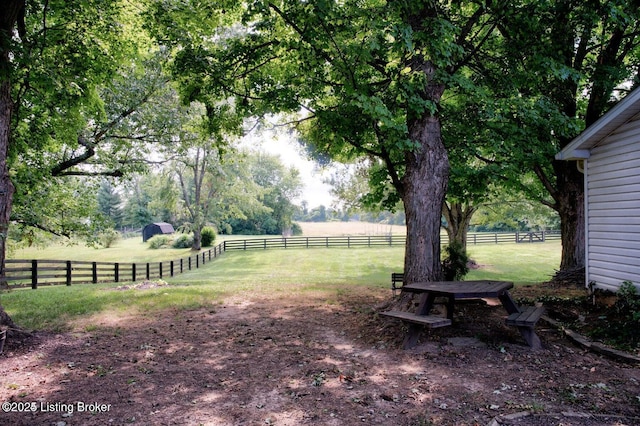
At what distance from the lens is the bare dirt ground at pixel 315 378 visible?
144 inches

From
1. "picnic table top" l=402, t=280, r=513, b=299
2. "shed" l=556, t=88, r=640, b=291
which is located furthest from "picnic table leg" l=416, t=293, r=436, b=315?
"shed" l=556, t=88, r=640, b=291

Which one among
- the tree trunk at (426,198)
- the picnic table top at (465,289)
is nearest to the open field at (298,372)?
the picnic table top at (465,289)

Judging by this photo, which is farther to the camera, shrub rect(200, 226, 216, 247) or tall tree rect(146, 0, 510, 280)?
shrub rect(200, 226, 216, 247)

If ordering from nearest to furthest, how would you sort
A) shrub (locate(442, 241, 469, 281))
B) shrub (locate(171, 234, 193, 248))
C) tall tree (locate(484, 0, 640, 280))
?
1. tall tree (locate(484, 0, 640, 280))
2. shrub (locate(442, 241, 469, 281))
3. shrub (locate(171, 234, 193, 248))

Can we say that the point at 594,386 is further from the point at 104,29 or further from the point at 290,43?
the point at 104,29

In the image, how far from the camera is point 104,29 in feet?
27.3

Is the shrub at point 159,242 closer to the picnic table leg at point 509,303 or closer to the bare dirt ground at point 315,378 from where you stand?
the bare dirt ground at point 315,378

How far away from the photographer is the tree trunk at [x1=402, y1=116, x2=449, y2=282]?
23.2 ft

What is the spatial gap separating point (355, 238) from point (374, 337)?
105 ft

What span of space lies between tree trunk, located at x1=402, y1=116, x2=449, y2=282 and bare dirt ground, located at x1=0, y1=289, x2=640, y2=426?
101cm

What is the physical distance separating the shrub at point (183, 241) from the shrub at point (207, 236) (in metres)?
1.91

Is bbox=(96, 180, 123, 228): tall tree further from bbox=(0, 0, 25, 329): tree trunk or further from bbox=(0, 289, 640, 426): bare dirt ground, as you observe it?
bbox=(0, 289, 640, 426): bare dirt ground

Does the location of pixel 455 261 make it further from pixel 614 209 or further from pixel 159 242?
pixel 159 242

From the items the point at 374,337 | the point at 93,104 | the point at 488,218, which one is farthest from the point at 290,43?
the point at 488,218
